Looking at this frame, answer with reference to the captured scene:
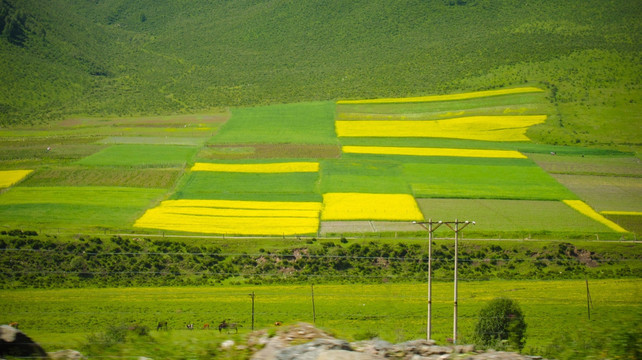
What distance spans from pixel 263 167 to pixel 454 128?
29651mm

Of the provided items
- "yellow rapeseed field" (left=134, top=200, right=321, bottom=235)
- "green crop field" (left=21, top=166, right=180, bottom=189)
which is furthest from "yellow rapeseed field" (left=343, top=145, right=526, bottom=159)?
"green crop field" (left=21, top=166, right=180, bottom=189)

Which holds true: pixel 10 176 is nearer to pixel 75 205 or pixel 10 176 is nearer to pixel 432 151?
pixel 75 205

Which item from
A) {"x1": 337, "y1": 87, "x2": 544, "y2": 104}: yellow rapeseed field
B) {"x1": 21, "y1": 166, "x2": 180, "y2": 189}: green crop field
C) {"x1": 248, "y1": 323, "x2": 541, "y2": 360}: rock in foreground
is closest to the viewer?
{"x1": 248, "y1": 323, "x2": 541, "y2": 360}: rock in foreground

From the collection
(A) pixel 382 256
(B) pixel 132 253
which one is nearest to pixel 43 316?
(B) pixel 132 253

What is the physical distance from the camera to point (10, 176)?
62.2 m

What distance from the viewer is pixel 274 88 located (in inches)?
4695

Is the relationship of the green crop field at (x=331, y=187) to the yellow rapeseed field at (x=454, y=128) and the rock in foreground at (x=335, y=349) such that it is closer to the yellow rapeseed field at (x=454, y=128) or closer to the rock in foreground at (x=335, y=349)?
the yellow rapeseed field at (x=454, y=128)

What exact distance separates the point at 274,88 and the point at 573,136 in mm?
56650

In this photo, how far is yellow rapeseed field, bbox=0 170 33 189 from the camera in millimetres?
Answer: 59969

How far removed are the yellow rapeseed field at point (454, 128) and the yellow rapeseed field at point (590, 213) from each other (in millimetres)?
25356

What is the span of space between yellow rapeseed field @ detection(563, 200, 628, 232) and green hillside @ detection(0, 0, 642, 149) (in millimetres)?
24472

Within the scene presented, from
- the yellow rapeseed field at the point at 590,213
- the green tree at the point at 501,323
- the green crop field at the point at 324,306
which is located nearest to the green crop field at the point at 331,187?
the green crop field at the point at 324,306

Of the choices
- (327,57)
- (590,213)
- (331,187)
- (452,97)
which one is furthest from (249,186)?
(327,57)

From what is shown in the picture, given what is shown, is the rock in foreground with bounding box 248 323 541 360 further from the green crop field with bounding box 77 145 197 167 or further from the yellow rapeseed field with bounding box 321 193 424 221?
the green crop field with bounding box 77 145 197 167
